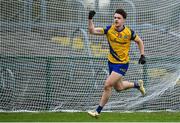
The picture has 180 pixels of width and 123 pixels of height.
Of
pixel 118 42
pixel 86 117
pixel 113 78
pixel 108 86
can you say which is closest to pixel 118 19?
pixel 118 42

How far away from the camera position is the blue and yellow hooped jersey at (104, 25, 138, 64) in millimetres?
10195

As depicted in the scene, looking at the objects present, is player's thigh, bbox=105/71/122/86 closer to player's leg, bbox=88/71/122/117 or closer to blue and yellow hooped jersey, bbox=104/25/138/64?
player's leg, bbox=88/71/122/117

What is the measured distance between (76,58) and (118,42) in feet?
9.79

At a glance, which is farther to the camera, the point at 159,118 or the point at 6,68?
the point at 6,68

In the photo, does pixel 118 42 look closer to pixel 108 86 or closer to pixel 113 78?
pixel 113 78

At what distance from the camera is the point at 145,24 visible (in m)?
13.2

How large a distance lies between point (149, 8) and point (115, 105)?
7.23 feet

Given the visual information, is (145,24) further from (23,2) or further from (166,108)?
(23,2)

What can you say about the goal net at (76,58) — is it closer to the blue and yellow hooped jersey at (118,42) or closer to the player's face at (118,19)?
the blue and yellow hooped jersey at (118,42)

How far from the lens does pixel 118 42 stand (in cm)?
1023

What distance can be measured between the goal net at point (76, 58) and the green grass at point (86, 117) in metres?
0.51

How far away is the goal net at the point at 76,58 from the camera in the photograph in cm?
1291

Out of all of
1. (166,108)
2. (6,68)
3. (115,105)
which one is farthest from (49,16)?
(166,108)

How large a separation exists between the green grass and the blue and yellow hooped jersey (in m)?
1.56
